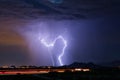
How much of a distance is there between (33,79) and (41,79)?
211 centimetres

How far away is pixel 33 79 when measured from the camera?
83438 mm

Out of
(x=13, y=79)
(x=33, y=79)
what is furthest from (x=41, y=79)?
(x=13, y=79)

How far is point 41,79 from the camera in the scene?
83188 millimetres

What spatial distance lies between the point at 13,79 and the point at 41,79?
8211 millimetres

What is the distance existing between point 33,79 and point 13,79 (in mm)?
6181

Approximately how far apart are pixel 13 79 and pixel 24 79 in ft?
11.7

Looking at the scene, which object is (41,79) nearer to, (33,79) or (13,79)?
(33,79)

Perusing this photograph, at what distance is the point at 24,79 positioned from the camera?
84.4 meters

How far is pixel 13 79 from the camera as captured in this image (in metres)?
86.1

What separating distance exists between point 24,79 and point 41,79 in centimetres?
470
